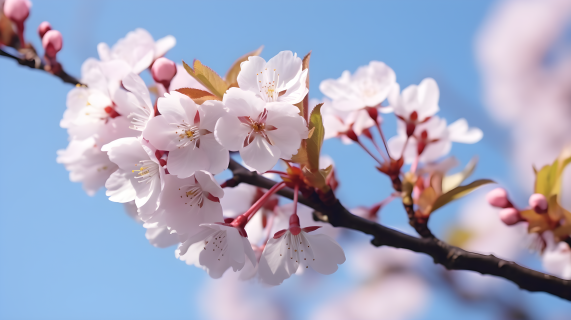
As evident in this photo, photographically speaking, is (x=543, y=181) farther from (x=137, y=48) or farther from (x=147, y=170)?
(x=137, y=48)

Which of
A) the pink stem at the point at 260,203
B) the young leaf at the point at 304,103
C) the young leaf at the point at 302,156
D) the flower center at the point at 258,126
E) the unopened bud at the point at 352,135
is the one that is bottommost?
the pink stem at the point at 260,203

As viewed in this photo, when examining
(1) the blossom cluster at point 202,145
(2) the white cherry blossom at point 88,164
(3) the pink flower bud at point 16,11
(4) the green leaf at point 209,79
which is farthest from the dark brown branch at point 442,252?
(3) the pink flower bud at point 16,11

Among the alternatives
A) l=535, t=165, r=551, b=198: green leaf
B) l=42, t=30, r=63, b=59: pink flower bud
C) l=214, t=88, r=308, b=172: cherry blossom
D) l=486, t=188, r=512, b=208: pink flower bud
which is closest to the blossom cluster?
l=214, t=88, r=308, b=172: cherry blossom

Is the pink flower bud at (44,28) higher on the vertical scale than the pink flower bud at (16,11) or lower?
lower

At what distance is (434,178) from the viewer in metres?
1.32

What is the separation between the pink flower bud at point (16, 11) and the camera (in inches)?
53.6

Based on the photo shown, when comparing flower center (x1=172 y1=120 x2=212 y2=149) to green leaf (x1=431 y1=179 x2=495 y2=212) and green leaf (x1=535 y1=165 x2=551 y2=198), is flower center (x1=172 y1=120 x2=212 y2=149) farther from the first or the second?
green leaf (x1=535 y1=165 x2=551 y2=198)

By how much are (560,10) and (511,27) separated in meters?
0.55

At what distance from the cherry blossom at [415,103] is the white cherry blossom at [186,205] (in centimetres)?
69

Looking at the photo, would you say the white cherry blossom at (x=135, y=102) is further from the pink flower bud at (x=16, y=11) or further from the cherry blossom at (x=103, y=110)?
the pink flower bud at (x=16, y=11)

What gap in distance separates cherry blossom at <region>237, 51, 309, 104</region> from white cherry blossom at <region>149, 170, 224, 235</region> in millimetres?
235

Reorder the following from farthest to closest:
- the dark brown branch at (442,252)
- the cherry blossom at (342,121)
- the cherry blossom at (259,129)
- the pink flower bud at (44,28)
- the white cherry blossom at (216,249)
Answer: the cherry blossom at (342,121) < the pink flower bud at (44,28) < the dark brown branch at (442,252) < the white cherry blossom at (216,249) < the cherry blossom at (259,129)

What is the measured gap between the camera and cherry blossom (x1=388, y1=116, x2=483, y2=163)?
1484 millimetres

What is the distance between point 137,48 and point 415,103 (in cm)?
87
